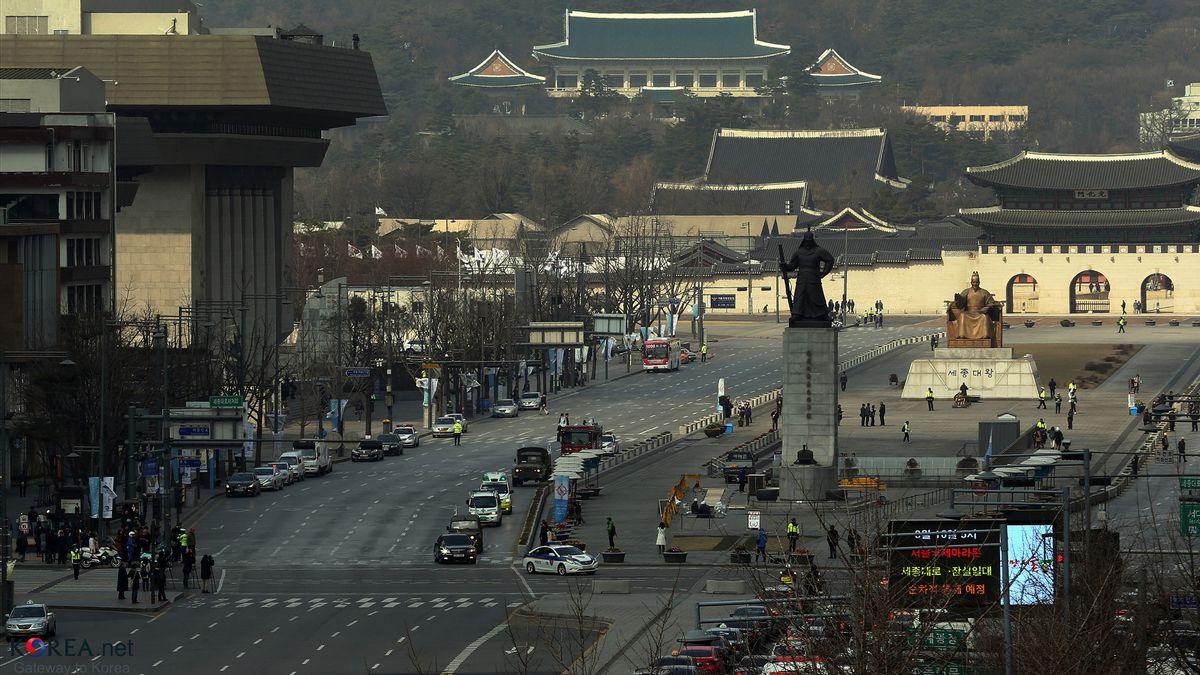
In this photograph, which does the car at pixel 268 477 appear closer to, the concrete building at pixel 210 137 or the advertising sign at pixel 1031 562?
the concrete building at pixel 210 137

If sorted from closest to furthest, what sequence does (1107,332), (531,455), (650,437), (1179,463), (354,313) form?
(1179,463)
(531,455)
(650,437)
(354,313)
(1107,332)

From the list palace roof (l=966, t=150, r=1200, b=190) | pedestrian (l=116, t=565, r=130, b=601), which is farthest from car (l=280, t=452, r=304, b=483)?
palace roof (l=966, t=150, r=1200, b=190)

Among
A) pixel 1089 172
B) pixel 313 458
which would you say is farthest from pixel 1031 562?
pixel 1089 172

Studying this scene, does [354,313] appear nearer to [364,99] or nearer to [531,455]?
[364,99]

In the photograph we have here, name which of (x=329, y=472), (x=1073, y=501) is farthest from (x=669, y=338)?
(x=1073, y=501)

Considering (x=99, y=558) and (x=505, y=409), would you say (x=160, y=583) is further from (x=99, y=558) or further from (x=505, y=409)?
(x=505, y=409)

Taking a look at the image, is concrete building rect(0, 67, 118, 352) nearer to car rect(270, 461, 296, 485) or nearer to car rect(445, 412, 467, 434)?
car rect(270, 461, 296, 485)
